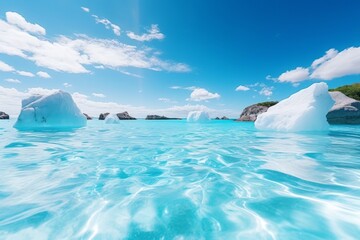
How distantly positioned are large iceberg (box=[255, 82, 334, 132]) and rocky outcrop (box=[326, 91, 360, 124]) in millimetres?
10777

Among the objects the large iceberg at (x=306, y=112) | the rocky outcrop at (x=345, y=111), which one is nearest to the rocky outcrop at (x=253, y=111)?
the rocky outcrop at (x=345, y=111)

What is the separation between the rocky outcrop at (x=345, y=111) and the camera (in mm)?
21375

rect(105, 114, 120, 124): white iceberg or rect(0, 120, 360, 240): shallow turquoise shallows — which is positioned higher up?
rect(105, 114, 120, 124): white iceberg

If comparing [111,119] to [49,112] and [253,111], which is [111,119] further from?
[253,111]

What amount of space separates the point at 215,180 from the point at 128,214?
5.56 ft

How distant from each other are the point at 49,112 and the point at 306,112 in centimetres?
2365

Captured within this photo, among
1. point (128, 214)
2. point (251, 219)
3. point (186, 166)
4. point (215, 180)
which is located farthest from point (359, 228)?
point (186, 166)

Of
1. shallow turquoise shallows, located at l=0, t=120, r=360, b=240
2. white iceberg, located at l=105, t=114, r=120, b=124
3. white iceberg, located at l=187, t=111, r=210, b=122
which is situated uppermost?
white iceberg, located at l=187, t=111, r=210, b=122

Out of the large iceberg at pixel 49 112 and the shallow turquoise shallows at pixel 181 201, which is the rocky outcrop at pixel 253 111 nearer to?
the large iceberg at pixel 49 112

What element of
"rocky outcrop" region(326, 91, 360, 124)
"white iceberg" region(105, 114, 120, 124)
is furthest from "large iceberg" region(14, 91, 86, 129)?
"rocky outcrop" region(326, 91, 360, 124)

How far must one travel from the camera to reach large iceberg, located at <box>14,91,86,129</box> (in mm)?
18359

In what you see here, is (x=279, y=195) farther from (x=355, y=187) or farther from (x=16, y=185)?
(x=16, y=185)

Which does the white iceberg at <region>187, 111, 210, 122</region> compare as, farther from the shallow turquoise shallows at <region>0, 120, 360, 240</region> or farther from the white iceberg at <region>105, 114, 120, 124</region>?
the shallow turquoise shallows at <region>0, 120, 360, 240</region>

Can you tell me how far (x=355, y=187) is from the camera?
2.92m
